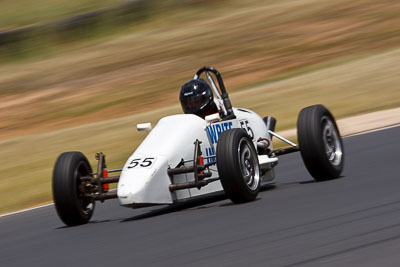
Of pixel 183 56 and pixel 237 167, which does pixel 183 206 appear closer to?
pixel 237 167

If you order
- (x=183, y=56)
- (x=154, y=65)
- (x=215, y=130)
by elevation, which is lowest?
(x=215, y=130)

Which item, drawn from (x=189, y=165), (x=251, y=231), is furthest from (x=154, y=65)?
(x=251, y=231)

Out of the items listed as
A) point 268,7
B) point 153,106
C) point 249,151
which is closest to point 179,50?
point 268,7

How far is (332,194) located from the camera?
820 cm

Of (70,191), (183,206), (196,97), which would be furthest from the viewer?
(196,97)

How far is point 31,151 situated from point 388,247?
14631 millimetres

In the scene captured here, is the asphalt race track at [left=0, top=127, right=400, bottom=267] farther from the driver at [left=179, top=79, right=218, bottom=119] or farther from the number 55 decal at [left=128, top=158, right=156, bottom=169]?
the driver at [left=179, top=79, right=218, bottom=119]

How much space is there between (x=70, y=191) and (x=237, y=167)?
1791 millimetres

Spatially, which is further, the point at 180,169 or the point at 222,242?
the point at 180,169

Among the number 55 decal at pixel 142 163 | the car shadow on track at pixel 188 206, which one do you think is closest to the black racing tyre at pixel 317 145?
the car shadow on track at pixel 188 206

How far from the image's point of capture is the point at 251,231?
682 cm

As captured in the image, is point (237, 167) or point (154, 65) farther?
point (154, 65)

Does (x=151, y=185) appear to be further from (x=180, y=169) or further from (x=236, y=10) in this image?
(x=236, y=10)

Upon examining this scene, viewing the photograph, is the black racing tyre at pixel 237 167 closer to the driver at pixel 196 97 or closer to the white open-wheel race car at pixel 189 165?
the white open-wheel race car at pixel 189 165
